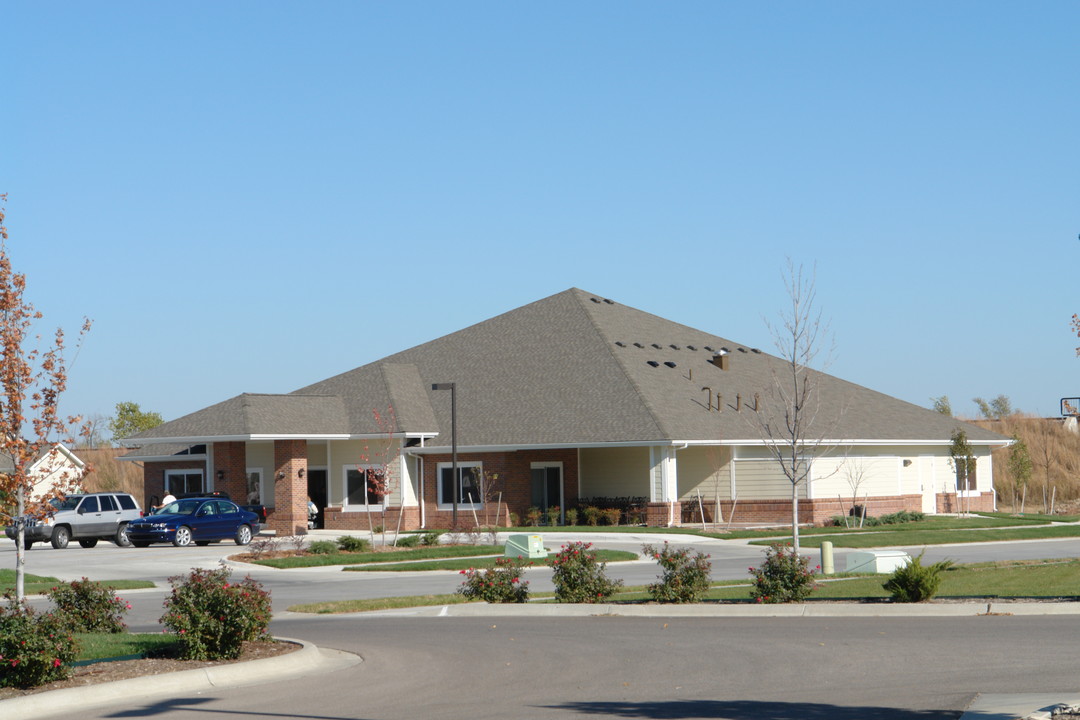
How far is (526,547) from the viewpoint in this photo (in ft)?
103

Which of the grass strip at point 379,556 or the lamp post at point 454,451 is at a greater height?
the lamp post at point 454,451

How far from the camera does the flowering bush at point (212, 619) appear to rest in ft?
44.1

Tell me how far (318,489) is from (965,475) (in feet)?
81.1

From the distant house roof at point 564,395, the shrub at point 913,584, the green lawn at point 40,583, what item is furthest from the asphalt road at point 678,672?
the distant house roof at point 564,395

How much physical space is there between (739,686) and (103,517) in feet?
103

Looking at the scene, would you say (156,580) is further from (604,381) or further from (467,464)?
(604,381)

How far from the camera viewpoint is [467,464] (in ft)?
149

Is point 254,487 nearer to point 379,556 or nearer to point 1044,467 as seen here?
point 379,556

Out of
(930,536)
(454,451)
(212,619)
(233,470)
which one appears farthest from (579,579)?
(233,470)

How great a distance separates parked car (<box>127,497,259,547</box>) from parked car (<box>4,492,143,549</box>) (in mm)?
988

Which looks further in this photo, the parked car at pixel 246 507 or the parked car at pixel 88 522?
the parked car at pixel 246 507

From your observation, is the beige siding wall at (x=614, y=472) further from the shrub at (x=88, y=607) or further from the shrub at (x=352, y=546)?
the shrub at (x=88, y=607)

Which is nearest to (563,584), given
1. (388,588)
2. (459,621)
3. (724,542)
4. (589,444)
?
(459,621)

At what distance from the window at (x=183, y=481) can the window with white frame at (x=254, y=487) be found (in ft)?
12.2
